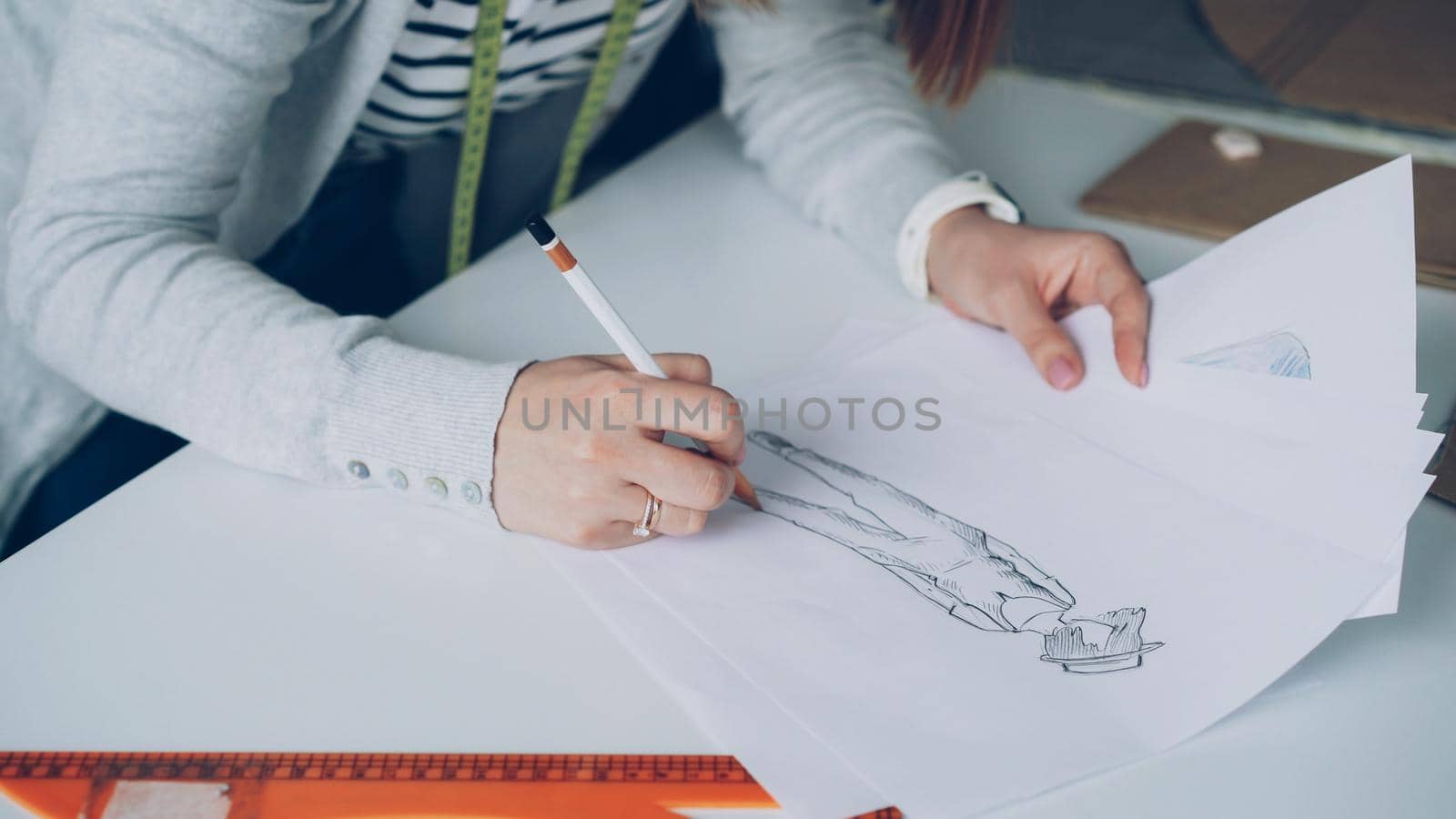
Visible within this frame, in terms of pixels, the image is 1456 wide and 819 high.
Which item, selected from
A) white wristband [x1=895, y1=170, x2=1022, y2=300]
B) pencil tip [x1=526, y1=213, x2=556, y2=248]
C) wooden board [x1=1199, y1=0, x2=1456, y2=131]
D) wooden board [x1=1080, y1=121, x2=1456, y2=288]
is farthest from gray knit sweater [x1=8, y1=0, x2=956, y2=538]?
wooden board [x1=1199, y1=0, x2=1456, y2=131]

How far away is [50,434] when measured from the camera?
0.76 m

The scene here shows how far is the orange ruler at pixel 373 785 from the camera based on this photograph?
1.50 feet

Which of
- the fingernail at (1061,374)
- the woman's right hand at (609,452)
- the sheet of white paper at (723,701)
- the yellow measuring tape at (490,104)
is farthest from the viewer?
the yellow measuring tape at (490,104)

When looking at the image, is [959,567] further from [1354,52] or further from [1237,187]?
[1354,52]

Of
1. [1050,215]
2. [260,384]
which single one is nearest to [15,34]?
[260,384]

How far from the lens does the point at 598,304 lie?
1.85 ft

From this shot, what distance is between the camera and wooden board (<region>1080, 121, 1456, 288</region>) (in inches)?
33.0

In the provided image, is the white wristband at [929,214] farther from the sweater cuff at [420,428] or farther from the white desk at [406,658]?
the sweater cuff at [420,428]

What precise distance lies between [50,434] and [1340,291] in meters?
0.86

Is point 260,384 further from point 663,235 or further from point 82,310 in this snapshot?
point 663,235

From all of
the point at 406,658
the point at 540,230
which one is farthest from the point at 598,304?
the point at 406,658

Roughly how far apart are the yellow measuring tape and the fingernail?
1.52 ft

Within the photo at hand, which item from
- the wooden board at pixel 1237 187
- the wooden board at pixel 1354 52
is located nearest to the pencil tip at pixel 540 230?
the wooden board at pixel 1237 187

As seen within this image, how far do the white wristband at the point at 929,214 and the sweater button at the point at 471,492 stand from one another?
1.23 feet
